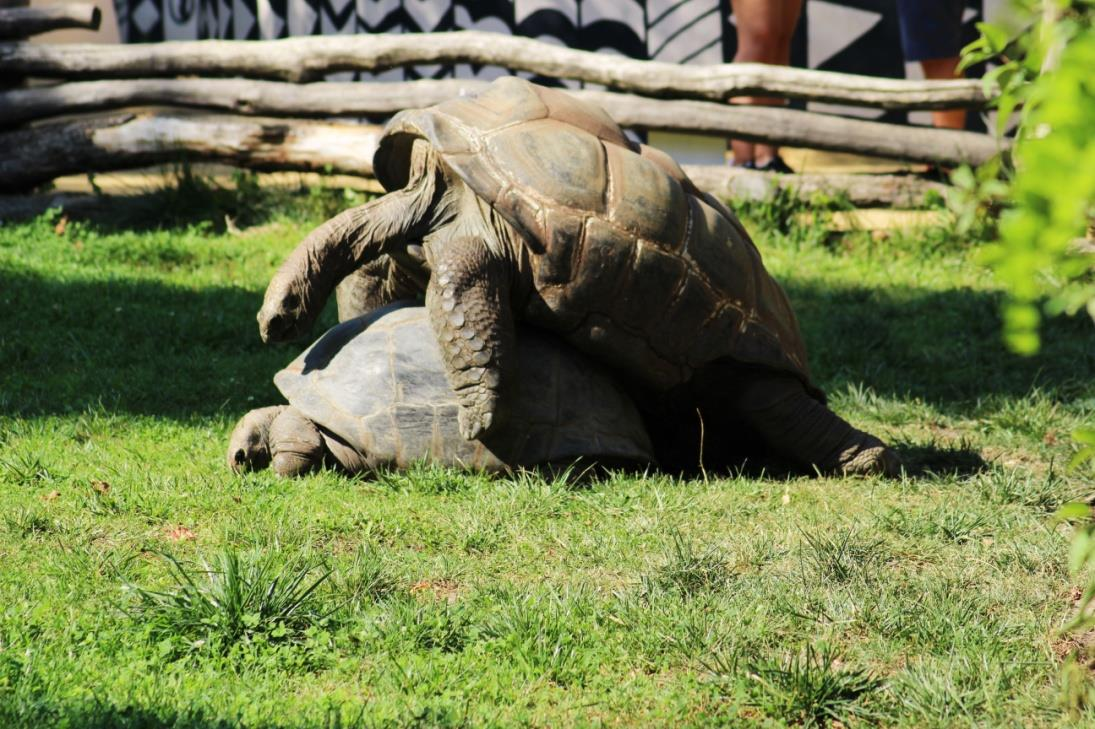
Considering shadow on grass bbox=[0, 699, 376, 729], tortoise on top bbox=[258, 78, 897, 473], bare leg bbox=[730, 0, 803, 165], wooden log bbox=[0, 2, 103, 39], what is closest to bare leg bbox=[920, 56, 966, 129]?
Result: bare leg bbox=[730, 0, 803, 165]

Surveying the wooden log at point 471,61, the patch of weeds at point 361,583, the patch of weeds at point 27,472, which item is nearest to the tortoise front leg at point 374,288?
the patch of weeds at point 27,472

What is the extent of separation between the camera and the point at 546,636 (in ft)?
10.6

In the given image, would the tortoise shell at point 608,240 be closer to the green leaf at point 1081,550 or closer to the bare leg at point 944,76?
the green leaf at point 1081,550

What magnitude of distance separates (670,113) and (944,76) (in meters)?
3.28

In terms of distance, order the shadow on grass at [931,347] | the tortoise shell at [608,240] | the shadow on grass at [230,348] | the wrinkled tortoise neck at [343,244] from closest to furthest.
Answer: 1. the tortoise shell at [608,240]
2. the wrinkled tortoise neck at [343,244]
3. the shadow on grass at [230,348]
4. the shadow on grass at [931,347]

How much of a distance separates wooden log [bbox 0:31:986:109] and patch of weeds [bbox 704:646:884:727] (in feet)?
21.3

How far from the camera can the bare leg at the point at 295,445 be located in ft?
15.2

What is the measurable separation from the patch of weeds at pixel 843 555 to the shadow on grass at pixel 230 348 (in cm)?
240

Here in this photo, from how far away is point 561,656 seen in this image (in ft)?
10.3

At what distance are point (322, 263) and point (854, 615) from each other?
2.60 m

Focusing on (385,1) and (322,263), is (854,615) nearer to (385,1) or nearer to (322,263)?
(322,263)

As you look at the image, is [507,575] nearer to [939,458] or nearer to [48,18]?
[939,458]

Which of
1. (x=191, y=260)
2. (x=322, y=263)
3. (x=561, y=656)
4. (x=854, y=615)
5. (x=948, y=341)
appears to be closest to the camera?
(x=561, y=656)

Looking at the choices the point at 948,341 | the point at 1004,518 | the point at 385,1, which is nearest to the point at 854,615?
the point at 1004,518
